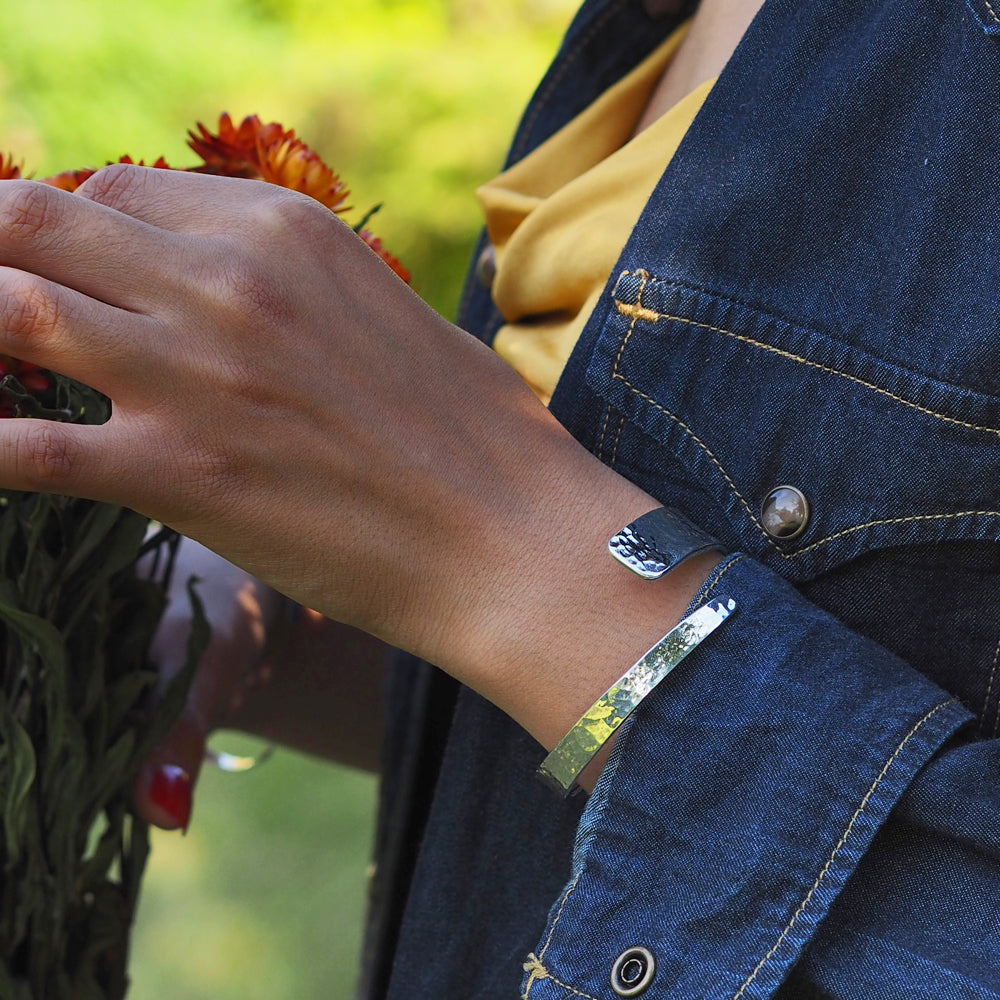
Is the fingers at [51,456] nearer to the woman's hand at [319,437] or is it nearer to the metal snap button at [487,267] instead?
the woman's hand at [319,437]

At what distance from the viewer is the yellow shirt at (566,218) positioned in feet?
2.70

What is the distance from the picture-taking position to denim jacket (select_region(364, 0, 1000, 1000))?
0.60 metres

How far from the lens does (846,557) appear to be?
0.68m

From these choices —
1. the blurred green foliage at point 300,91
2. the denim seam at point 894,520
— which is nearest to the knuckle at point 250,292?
the denim seam at point 894,520

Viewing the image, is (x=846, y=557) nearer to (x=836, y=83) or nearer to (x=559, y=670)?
(x=559, y=670)

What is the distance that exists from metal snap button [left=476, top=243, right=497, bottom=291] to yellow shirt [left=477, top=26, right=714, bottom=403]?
49 millimetres

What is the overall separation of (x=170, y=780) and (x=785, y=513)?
50 centimetres

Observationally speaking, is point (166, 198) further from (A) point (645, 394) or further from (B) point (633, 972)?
(B) point (633, 972)

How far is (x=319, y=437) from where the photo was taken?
24.0 inches

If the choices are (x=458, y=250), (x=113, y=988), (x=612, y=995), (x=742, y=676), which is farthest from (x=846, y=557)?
(x=458, y=250)

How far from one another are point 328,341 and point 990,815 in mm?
434

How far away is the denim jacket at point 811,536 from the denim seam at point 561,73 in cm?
40

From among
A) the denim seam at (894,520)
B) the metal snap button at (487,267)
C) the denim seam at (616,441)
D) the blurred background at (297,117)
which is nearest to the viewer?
the denim seam at (894,520)

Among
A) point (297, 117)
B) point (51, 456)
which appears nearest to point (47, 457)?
point (51, 456)
